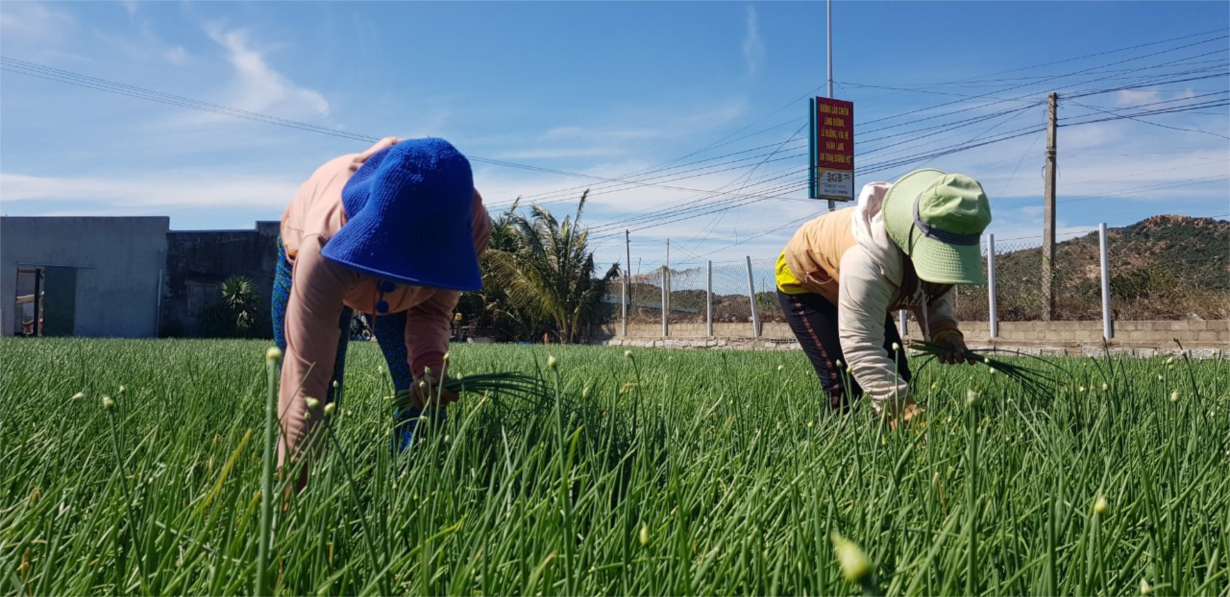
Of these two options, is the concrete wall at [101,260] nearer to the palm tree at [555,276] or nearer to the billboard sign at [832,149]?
the palm tree at [555,276]

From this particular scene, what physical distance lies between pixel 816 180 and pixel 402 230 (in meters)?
15.4

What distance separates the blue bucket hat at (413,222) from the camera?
170cm

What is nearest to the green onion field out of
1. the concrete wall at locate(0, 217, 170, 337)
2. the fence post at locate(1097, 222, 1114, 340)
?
the fence post at locate(1097, 222, 1114, 340)

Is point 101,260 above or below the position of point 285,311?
above

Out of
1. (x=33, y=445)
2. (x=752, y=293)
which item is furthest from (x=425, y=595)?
(x=752, y=293)

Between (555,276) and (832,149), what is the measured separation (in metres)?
7.19

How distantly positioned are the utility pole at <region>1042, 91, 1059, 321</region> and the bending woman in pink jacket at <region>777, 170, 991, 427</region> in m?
9.70

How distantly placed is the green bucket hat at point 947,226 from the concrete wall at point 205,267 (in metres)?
23.6

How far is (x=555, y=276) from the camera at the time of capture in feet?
64.4

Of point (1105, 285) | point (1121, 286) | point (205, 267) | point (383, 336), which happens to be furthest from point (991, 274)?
point (205, 267)

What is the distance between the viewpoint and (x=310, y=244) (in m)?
1.81

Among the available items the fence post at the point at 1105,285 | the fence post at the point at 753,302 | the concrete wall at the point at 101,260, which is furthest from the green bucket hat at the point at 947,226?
the concrete wall at the point at 101,260

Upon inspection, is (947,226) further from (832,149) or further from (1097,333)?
(832,149)

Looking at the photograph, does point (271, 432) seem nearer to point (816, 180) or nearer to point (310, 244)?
point (310, 244)
